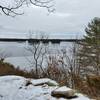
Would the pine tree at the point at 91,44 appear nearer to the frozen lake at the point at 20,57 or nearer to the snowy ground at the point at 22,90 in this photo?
the frozen lake at the point at 20,57

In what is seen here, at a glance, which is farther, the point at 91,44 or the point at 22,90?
the point at 91,44

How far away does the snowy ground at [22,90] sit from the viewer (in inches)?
270

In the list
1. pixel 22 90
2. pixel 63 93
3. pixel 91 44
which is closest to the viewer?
pixel 63 93

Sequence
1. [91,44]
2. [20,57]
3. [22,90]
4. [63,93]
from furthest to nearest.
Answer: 1. [20,57]
2. [91,44]
3. [22,90]
4. [63,93]

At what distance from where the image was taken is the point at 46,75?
38.2 ft

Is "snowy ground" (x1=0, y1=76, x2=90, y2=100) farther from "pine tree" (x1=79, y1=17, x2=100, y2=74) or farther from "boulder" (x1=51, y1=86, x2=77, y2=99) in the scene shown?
"pine tree" (x1=79, y1=17, x2=100, y2=74)

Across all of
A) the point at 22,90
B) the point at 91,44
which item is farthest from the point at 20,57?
the point at 22,90

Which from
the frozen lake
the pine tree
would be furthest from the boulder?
the pine tree

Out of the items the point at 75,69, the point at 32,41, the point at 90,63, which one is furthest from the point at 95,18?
the point at 75,69

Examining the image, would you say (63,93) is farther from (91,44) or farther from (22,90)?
(91,44)

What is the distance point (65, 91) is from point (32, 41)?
49.7 m

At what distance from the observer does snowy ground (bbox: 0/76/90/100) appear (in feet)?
22.5

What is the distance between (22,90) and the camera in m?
7.32

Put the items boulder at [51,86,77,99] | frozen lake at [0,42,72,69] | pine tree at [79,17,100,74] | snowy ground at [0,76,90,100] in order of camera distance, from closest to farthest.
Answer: boulder at [51,86,77,99], snowy ground at [0,76,90,100], frozen lake at [0,42,72,69], pine tree at [79,17,100,74]
